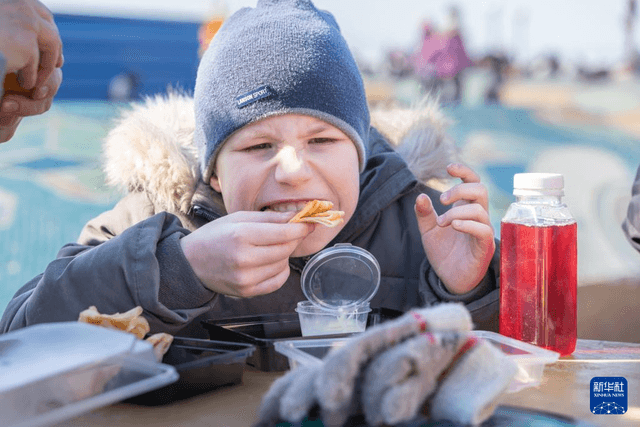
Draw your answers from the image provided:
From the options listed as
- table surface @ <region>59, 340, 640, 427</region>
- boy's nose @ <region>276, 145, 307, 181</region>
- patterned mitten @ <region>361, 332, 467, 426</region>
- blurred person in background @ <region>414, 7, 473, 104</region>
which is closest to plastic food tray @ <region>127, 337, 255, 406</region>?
table surface @ <region>59, 340, 640, 427</region>

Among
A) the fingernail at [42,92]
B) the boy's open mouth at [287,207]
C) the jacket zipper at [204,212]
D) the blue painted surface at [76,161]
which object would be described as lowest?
the blue painted surface at [76,161]

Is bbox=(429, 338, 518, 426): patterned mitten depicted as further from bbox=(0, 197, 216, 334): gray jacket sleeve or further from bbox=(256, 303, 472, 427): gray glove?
bbox=(0, 197, 216, 334): gray jacket sleeve

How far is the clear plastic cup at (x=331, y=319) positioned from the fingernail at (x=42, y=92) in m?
0.60

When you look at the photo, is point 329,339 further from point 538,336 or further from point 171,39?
point 171,39

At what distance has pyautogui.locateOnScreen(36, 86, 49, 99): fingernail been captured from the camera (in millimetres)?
1146

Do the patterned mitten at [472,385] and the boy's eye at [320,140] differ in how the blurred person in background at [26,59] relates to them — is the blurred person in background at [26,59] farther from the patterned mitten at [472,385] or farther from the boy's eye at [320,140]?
the patterned mitten at [472,385]

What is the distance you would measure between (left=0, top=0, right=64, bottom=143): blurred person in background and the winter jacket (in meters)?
0.28

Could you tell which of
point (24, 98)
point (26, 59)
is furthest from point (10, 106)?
point (26, 59)

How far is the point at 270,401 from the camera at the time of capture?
665mm

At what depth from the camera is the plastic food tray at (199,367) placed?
91 centimetres

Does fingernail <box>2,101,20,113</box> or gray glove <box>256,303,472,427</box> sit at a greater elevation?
fingernail <box>2,101,20,113</box>

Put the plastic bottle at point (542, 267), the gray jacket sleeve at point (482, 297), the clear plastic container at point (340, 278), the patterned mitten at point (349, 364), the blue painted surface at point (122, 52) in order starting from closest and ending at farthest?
the patterned mitten at point (349, 364) → the plastic bottle at point (542, 267) → the clear plastic container at point (340, 278) → the gray jacket sleeve at point (482, 297) → the blue painted surface at point (122, 52)

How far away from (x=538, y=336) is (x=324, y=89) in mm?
776

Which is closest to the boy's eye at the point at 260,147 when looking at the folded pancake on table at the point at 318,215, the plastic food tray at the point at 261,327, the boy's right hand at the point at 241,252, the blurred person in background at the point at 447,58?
the folded pancake on table at the point at 318,215
